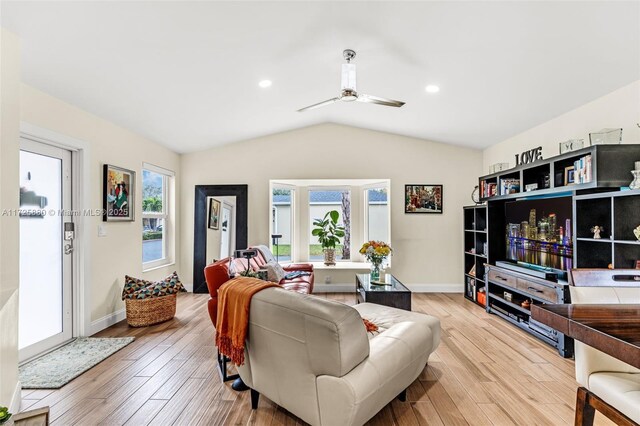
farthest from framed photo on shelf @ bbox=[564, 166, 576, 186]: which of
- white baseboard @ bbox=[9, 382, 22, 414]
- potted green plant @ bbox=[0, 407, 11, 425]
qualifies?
white baseboard @ bbox=[9, 382, 22, 414]

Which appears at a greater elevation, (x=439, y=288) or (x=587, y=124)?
(x=587, y=124)

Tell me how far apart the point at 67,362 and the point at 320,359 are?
253 centimetres

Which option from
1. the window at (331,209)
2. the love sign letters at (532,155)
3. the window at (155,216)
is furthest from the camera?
the window at (331,209)

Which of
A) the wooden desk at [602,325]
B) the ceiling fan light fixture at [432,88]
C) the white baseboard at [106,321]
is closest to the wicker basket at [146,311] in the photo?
the white baseboard at [106,321]

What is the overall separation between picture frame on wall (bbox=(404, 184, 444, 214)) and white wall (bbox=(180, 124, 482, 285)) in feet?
0.29

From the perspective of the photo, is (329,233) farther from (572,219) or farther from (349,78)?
(572,219)

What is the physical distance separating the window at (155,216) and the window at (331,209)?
2422 mm

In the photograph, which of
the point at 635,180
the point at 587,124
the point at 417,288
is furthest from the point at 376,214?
the point at 635,180

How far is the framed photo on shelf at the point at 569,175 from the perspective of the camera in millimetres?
2954

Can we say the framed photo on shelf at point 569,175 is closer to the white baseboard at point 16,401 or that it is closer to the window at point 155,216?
the white baseboard at point 16,401

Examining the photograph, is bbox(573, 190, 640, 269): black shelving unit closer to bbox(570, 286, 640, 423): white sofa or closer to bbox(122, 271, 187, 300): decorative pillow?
bbox(570, 286, 640, 423): white sofa

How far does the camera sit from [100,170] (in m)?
3.61

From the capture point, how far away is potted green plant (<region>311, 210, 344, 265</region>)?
5586 millimetres

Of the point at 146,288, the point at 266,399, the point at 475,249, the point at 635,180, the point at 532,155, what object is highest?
the point at 532,155
